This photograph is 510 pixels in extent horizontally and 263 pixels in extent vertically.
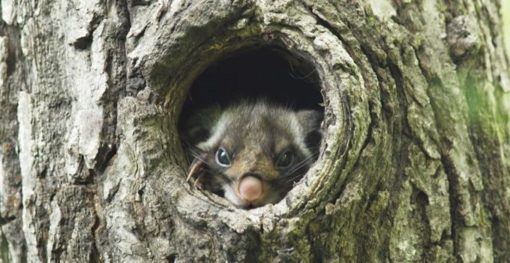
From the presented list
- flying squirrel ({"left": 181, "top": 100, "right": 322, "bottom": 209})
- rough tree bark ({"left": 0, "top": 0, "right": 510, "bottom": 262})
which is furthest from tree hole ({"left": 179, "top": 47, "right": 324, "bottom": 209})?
rough tree bark ({"left": 0, "top": 0, "right": 510, "bottom": 262})

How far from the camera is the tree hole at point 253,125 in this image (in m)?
4.23

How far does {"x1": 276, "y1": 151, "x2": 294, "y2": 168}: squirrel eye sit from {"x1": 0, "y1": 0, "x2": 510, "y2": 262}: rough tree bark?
31.1 inches

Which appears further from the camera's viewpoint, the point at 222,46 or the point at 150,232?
the point at 222,46

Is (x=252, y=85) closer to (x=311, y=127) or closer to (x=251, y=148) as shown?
(x=311, y=127)

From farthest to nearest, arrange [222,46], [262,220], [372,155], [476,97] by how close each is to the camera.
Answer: [476,97]
[222,46]
[372,155]
[262,220]

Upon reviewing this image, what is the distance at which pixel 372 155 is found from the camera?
354cm

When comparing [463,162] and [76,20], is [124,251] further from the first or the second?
[463,162]

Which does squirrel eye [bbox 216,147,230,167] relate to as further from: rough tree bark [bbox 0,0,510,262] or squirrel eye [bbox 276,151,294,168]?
rough tree bark [bbox 0,0,510,262]

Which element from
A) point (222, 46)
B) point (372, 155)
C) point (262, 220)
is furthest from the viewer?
point (222, 46)

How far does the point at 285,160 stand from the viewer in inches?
179

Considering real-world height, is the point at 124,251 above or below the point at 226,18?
below

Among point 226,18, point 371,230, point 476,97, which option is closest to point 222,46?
point 226,18

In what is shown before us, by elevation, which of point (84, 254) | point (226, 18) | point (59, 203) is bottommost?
point (84, 254)

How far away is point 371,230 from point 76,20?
1.83 metres
